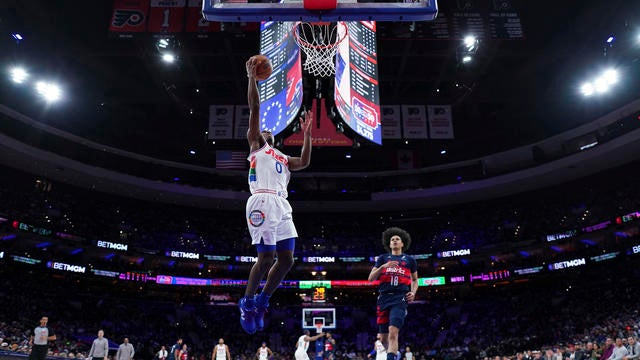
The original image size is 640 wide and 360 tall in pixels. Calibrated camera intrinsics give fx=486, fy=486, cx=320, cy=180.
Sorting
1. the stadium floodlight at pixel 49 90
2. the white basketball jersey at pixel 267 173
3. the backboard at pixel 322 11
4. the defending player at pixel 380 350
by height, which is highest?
the stadium floodlight at pixel 49 90

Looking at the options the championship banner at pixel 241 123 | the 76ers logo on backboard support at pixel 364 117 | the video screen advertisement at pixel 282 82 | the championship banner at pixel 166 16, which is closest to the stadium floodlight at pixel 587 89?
the 76ers logo on backboard support at pixel 364 117

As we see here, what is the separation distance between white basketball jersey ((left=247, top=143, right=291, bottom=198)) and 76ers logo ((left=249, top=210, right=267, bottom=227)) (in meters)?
0.27

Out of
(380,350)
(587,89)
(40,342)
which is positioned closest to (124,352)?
(40,342)

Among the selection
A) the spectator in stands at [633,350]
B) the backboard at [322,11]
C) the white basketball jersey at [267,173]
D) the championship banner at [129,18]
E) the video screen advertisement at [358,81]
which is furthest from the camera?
the spectator in stands at [633,350]

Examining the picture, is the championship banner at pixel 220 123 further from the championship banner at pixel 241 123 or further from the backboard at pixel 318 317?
the backboard at pixel 318 317

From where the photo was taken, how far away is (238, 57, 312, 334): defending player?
460 centimetres

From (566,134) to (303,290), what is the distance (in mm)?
19348

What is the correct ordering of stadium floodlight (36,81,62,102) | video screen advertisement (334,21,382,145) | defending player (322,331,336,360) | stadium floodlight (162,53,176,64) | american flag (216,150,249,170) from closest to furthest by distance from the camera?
video screen advertisement (334,21,382,145)
defending player (322,331,336,360)
stadium floodlight (162,53,176,64)
stadium floodlight (36,81,62,102)
american flag (216,150,249,170)

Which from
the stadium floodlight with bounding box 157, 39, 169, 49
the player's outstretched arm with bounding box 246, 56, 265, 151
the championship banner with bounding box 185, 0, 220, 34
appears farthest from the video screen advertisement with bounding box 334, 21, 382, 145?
the stadium floodlight with bounding box 157, 39, 169, 49

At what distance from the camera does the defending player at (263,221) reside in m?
4.60

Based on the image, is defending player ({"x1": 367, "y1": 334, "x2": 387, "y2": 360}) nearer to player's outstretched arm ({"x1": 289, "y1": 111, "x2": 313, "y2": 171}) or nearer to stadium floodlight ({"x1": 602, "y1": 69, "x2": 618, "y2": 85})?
player's outstretched arm ({"x1": 289, "y1": 111, "x2": 313, "y2": 171})

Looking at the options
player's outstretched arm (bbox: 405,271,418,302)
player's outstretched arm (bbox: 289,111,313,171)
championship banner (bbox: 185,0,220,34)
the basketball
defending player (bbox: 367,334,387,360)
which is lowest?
defending player (bbox: 367,334,387,360)

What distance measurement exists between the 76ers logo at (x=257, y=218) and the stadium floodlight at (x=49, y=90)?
1973 cm

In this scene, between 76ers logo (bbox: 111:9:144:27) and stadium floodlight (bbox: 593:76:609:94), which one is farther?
stadium floodlight (bbox: 593:76:609:94)
